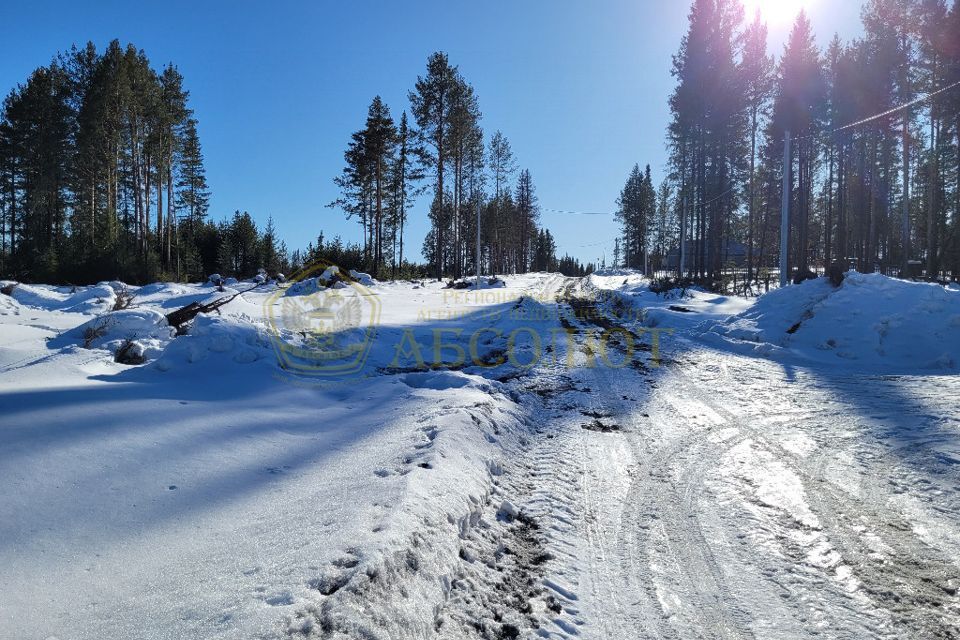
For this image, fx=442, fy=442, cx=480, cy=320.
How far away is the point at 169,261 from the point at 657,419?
29.4 meters

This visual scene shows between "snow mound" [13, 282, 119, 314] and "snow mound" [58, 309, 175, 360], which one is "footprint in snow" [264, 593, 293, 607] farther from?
"snow mound" [13, 282, 119, 314]

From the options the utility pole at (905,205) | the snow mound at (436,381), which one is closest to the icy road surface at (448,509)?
the snow mound at (436,381)

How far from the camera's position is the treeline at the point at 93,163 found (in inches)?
893

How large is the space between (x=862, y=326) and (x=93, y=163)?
37336 mm

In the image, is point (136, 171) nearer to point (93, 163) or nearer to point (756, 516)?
point (93, 163)

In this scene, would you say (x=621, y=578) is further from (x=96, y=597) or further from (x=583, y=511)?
(x=96, y=597)

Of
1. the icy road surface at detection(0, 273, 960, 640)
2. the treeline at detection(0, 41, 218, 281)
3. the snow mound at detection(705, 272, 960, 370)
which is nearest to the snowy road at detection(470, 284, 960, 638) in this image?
the icy road surface at detection(0, 273, 960, 640)

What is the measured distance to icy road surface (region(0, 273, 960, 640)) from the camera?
186cm

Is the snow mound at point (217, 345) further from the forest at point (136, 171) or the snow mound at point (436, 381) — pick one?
the forest at point (136, 171)

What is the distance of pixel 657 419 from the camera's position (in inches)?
197

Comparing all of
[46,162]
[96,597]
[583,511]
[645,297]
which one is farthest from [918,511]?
[46,162]

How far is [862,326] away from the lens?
8.54 meters

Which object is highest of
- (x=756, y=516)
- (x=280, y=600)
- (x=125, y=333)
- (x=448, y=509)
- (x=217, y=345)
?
(x=125, y=333)

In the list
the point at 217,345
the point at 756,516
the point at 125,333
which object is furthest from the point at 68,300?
the point at 756,516
